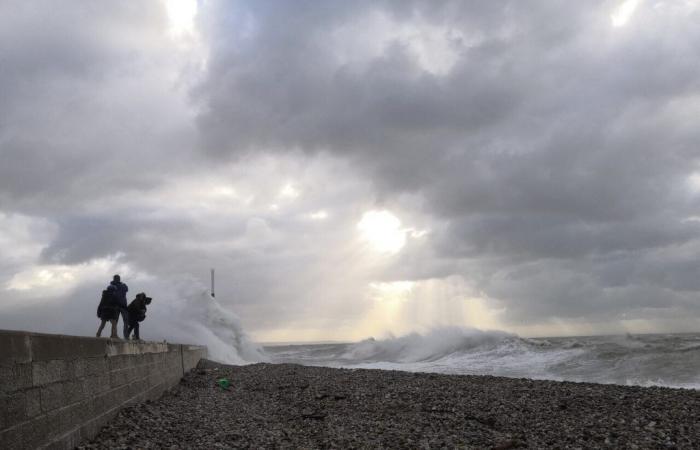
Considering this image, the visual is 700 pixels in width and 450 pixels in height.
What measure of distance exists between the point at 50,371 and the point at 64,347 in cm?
52

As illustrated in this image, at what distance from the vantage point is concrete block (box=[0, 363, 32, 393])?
476 cm

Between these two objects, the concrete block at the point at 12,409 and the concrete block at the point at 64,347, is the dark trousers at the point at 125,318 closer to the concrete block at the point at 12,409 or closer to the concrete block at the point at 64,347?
the concrete block at the point at 64,347

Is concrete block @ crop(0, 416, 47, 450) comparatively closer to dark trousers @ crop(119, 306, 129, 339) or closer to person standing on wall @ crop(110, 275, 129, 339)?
person standing on wall @ crop(110, 275, 129, 339)

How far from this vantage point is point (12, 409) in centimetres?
484

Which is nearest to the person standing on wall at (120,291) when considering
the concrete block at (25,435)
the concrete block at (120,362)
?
the concrete block at (120,362)

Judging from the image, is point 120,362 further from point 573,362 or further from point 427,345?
point 427,345

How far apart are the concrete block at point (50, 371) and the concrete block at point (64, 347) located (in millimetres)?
50

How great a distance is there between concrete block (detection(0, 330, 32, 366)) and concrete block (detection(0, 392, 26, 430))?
0.27m

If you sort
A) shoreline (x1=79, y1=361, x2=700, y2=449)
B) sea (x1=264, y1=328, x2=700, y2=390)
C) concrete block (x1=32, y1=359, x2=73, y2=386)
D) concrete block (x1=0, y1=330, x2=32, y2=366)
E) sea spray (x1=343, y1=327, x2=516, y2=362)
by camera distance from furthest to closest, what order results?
1. sea spray (x1=343, y1=327, x2=516, y2=362)
2. sea (x1=264, y1=328, x2=700, y2=390)
3. shoreline (x1=79, y1=361, x2=700, y2=449)
4. concrete block (x1=32, y1=359, x2=73, y2=386)
5. concrete block (x1=0, y1=330, x2=32, y2=366)

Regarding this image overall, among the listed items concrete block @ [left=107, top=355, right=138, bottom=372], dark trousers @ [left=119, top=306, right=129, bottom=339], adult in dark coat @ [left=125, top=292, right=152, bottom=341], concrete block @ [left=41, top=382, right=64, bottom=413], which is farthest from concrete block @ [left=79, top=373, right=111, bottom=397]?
adult in dark coat @ [left=125, top=292, right=152, bottom=341]

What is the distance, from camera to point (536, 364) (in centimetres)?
2545

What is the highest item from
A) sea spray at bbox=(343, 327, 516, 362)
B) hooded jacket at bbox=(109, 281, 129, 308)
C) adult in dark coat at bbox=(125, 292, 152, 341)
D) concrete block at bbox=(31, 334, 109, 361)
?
hooded jacket at bbox=(109, 281, 129, 308)

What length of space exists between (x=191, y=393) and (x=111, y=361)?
6717mm

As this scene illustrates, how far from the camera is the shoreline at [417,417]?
807 centimetres
